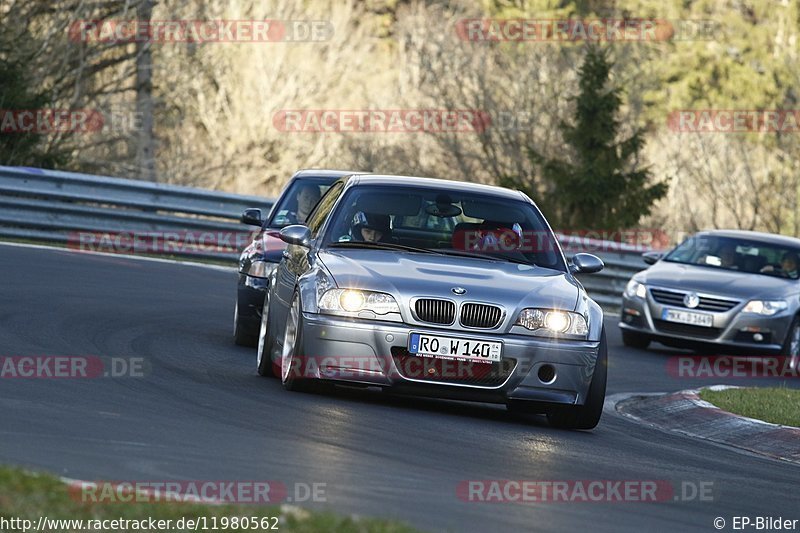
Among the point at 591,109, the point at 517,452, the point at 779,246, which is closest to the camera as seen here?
the point at 517,452

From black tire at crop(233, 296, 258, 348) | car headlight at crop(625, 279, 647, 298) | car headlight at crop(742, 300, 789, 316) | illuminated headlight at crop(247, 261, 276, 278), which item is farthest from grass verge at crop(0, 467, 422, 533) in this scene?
car headlight at crop(625, 279, 647, 298)

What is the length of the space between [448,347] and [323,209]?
2272 mm

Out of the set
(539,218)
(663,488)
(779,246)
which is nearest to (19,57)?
(779,246)

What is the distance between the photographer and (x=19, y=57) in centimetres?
2781

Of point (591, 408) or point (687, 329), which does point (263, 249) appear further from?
point (687, 329)

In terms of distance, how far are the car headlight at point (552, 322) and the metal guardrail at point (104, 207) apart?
13.1 metres

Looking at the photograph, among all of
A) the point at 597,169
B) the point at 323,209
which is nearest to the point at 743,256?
the point at 323,209

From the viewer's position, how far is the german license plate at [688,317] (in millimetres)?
18344

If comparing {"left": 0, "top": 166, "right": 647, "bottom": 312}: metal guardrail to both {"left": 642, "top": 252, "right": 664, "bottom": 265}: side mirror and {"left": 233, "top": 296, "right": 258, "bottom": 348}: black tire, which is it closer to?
{"left": 642, "top": 252, "right": 664, "bottom": 265}: side mirror

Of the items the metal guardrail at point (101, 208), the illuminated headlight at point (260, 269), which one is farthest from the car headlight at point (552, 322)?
the metal guardrail at point (101, 208)

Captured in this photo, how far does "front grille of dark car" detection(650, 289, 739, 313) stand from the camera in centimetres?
1839

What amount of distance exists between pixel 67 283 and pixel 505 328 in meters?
7.81

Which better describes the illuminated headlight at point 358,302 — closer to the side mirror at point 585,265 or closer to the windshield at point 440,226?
the windshield at point 440,226

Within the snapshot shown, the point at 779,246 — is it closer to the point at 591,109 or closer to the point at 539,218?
the point at 539,218
